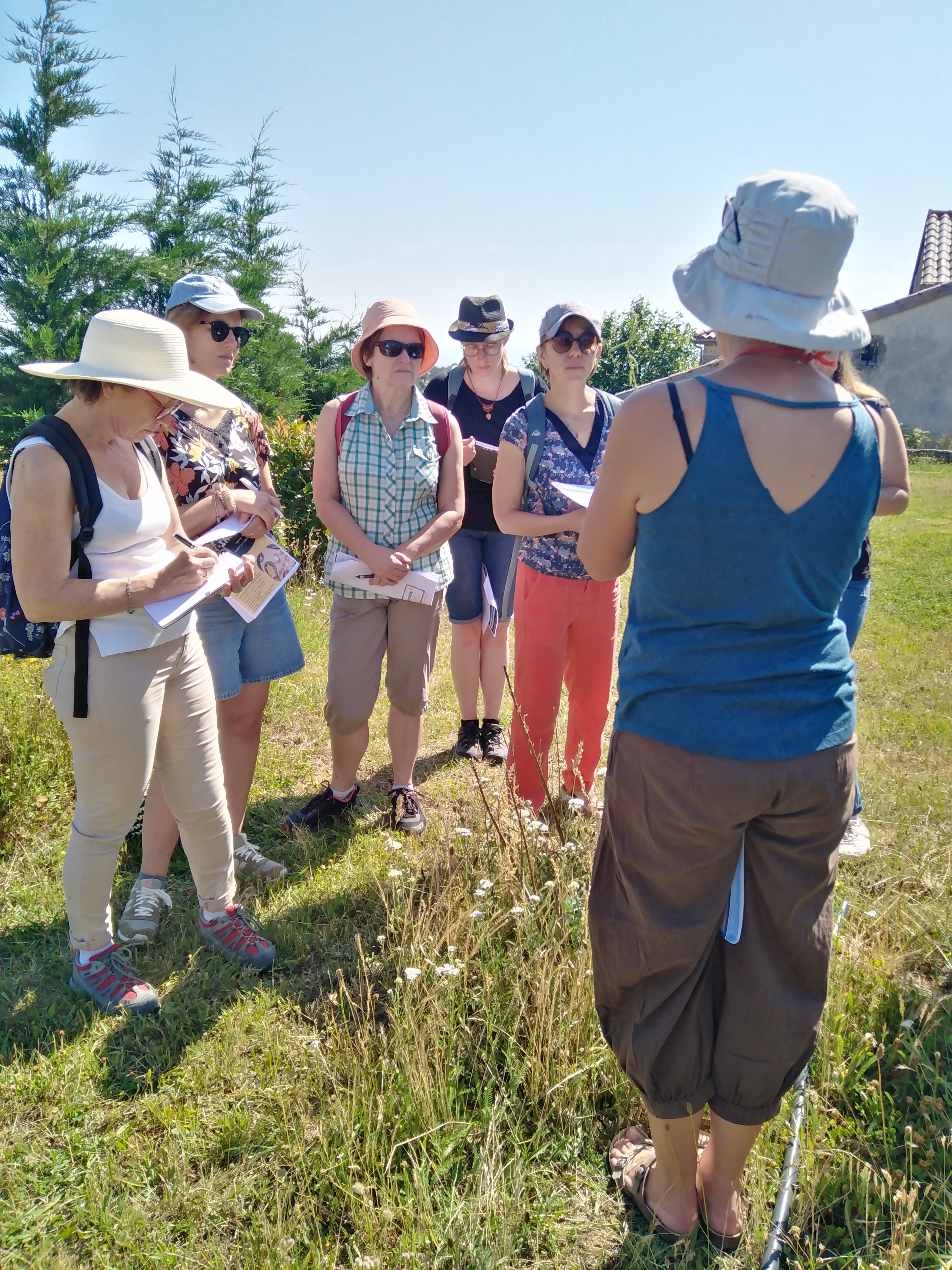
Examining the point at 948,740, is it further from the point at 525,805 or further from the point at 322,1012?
the point at 322,1012

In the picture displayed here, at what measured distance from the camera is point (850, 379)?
2.82 meters

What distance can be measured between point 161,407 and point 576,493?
4.69 ft

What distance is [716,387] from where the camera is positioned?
156 cm

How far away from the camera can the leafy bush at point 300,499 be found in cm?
827

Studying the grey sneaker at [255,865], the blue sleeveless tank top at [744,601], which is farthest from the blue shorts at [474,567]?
the blue sleeveless tank top at [744,601]

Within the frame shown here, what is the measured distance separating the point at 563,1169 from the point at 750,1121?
0.61m

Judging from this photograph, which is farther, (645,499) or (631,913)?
(631,913)

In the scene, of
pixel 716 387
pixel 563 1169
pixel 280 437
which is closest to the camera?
pixel 716 387

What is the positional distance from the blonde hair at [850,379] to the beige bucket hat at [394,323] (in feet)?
5.49

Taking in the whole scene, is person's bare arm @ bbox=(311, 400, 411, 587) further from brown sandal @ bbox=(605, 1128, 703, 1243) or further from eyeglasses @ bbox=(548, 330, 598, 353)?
Result: brown sandal @ bbox=(605, 1128, 703, 1243)

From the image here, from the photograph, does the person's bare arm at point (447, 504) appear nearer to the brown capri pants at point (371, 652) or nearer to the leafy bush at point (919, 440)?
the brown capri pants at point (371, 652)

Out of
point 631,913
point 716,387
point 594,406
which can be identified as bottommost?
point 631,913

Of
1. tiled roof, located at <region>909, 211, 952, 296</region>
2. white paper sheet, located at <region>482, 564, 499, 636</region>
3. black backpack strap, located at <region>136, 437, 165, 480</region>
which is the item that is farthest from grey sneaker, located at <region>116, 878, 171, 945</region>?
tiled roof, located at <region>909, 211, 952, 296</region>

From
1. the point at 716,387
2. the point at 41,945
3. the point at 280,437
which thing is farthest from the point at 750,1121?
the point at 280,437
